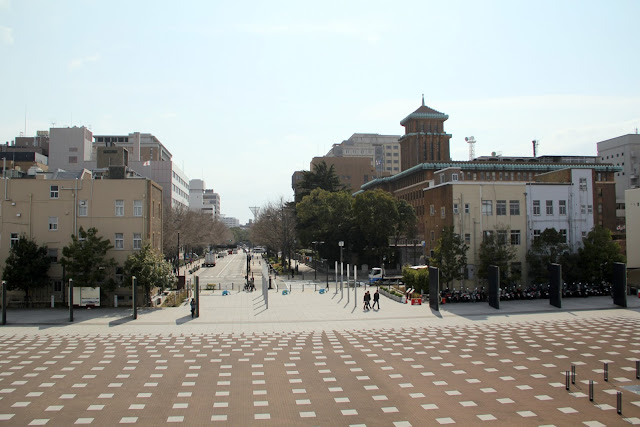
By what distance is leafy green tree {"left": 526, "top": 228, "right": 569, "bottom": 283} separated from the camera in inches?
1654

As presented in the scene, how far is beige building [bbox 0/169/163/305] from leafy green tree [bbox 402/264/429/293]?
73.6 feet

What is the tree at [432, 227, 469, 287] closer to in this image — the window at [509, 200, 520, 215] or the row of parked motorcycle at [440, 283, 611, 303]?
the row of parked motorcycle at [440, 283, 611, 303]

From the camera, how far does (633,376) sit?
20.1 m

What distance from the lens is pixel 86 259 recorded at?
37.8 metres

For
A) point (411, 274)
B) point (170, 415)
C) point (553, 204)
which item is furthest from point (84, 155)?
point (170, 415)

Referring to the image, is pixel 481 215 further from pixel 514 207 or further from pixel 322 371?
pixel 322 371

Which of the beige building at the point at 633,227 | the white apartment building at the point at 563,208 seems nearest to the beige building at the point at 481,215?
the white apartment building at the point at 563,208

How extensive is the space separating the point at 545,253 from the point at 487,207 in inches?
241

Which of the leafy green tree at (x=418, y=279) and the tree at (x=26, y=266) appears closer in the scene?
the tree at (x=26, y=266)

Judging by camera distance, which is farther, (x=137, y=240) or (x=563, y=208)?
(x=563, y=208)

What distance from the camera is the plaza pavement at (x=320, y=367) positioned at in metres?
16.1

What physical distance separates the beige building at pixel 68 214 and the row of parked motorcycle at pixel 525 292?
997 inches

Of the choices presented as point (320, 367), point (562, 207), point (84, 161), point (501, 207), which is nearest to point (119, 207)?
point (320, 367)

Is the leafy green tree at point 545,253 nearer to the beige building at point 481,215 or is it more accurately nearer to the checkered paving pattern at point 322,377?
the beige building at point 481,215
